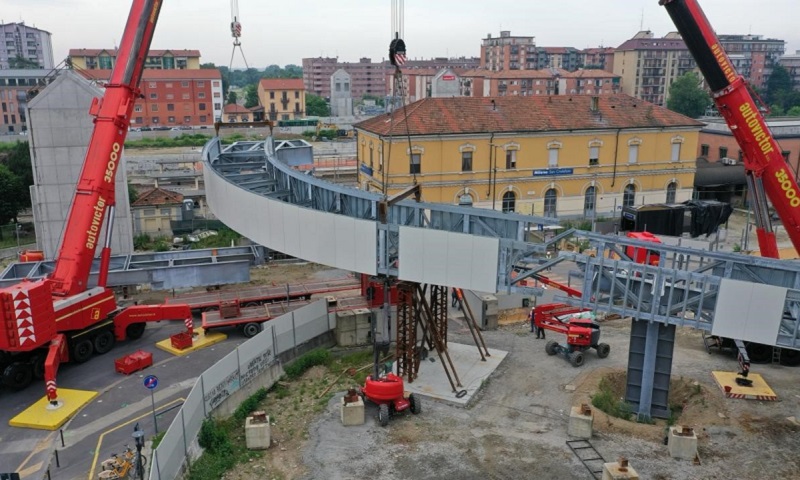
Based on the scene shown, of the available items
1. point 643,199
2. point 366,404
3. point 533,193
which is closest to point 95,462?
point 366,404

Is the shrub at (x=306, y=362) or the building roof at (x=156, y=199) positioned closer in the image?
the shrub at (x=306, y=362)

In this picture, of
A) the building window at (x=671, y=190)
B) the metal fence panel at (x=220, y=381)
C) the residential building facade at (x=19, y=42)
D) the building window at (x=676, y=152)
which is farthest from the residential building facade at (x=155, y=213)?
the residential building facade at (x=19, y=42)

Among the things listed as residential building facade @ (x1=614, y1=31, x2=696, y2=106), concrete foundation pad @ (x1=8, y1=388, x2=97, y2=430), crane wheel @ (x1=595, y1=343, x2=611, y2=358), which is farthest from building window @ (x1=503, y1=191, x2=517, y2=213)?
residential building facade @ (x1=614, y1=31, x2=696, y2=106)

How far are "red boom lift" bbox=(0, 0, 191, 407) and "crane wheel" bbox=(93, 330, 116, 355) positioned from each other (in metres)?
0.04

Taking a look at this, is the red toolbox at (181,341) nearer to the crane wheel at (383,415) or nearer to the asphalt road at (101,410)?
the asphalt road at (101,410)

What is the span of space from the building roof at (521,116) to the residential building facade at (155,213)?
49.7 feet

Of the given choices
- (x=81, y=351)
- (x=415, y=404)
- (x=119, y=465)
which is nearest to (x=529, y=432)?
(x=415, y=404)

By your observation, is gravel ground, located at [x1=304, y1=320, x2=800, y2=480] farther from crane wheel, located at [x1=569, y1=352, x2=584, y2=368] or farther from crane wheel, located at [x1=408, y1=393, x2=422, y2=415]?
crane wheel, located at [x1=569, y1=352, x2=584, y2=368]

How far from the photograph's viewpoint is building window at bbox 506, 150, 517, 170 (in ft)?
159

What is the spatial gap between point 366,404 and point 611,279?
8.91 m

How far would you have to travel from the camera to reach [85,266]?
80.2 ft

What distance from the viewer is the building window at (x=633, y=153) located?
166ft

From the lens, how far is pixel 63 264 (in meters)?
24.2

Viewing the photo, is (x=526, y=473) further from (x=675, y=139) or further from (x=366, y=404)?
(x=675, y=139)
